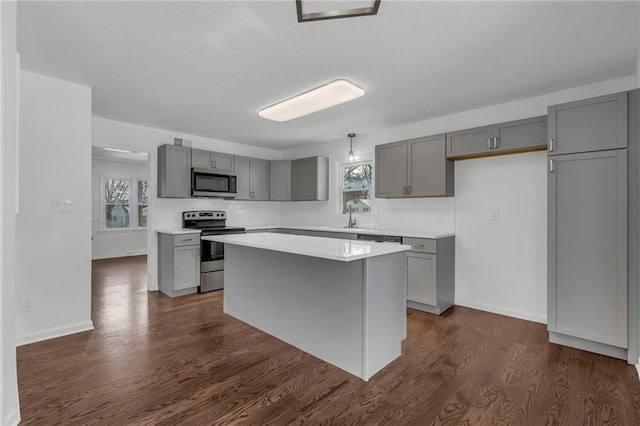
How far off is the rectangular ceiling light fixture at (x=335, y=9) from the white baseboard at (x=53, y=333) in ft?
11.2

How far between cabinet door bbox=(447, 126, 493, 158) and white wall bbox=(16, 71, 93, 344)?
394 centimetres

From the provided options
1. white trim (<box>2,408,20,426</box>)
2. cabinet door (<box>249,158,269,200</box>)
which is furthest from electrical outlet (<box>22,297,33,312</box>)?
cabinet door (<box>249,158,269,200</box>)

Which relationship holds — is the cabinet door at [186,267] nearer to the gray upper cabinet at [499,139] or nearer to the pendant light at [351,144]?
the pendant light at [351,144]

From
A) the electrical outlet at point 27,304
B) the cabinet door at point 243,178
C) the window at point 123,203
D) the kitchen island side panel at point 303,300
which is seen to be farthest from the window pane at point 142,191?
the kitchen island side panel at point 303,300

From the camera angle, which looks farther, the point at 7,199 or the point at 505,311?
the point at 505,311

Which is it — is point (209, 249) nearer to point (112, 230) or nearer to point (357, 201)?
point (357, 201)

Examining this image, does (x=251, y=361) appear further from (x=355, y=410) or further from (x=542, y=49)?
(x=542, y=49)

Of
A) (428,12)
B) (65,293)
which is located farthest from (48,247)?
(428,12)

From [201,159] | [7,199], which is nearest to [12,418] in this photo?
[7,199]

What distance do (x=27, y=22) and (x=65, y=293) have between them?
2.31m

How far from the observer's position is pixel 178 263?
14.1 feet

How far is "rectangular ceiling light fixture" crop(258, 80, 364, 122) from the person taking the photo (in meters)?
2.89

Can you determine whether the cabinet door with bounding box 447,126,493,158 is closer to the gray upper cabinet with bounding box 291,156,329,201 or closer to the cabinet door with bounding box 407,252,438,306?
the cabinet door with bounding box 407,252,438,306

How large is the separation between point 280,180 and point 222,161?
44.4 inches
